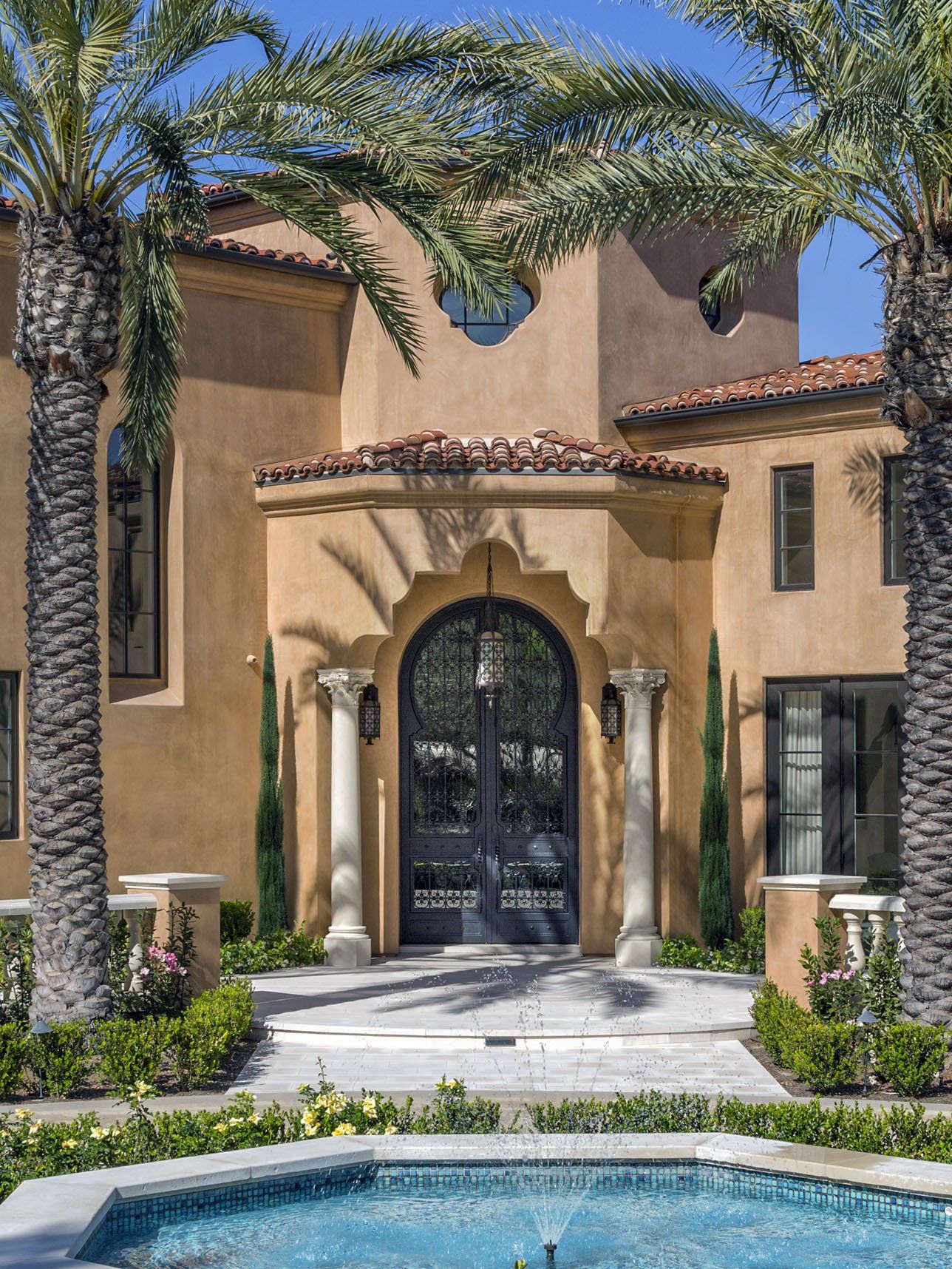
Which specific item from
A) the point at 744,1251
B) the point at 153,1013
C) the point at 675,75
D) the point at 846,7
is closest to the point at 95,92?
the point at 675,75

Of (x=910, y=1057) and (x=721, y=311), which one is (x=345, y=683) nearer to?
(x=721, y=311)

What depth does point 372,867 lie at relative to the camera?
738 inches

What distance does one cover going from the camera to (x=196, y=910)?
14.1 meters

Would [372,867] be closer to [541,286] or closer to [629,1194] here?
[541,286]

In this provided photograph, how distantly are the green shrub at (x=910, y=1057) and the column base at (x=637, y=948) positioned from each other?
6769mm

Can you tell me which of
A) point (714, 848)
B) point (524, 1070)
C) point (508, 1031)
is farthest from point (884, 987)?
point (714, 848)

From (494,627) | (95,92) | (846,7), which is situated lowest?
(494,627)

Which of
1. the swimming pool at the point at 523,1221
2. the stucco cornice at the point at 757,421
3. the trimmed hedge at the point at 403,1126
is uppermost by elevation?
the stucco cornice at the point at 757,421

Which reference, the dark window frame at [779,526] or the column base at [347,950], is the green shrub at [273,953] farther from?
the dark window frame at [779,526]

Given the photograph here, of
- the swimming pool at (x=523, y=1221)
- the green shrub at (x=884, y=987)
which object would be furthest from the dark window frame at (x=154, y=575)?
the swimming pool at (x=523, y=1221)

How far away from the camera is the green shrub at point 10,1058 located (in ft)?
36.7

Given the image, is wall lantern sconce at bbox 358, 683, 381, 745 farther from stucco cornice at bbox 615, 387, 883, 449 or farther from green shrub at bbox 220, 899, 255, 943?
stucco cornice at bbox 615, 387, 883, 449

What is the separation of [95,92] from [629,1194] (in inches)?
324

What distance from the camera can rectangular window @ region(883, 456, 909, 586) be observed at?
18188mm
